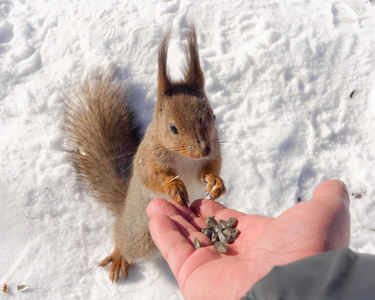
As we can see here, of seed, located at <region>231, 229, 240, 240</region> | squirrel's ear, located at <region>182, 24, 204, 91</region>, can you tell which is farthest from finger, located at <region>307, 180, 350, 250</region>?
squirrel's ear, located at <region>182, 24, 204, 91</region>

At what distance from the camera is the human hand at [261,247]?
121 centimetres

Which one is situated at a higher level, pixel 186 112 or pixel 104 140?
pixel 186 112

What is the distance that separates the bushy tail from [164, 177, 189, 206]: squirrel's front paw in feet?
2.00

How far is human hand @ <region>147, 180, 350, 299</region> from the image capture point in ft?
3.98

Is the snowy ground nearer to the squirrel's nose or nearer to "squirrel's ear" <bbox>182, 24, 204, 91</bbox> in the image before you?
"squirrel's ear" <bbox>182, 24, 204, 91</bbox>

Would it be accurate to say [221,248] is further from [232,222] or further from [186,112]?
[186,112]

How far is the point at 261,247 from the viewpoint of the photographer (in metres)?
1.30

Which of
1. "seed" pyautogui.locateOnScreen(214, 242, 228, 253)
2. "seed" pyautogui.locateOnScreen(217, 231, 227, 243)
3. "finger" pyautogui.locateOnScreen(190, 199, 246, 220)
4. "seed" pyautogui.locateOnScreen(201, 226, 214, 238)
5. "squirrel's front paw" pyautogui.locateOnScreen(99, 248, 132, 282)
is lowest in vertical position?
"squirrel's front paw" pyautogui.locateOnScreen(99, 248, 132, 282)

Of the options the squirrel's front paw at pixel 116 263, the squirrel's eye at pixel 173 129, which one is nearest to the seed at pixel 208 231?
the squirrel's eye at pixel 173 129

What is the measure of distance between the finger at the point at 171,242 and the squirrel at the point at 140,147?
150 millimetres

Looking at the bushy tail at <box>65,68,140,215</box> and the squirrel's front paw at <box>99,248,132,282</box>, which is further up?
the bushy tail at <box>65,68,140,215</box>

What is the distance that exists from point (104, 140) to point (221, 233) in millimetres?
1191

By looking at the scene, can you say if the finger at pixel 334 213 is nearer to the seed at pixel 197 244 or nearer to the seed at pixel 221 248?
the seed at pixel 221 248

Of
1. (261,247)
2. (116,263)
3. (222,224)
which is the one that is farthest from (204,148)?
(116,263)
